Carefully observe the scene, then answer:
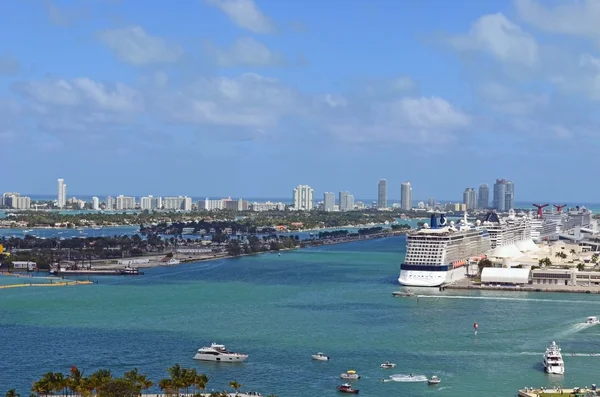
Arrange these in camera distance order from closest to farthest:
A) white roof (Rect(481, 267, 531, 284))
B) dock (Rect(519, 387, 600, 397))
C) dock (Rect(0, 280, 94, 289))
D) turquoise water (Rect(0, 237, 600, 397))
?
dock (Rect(519, 387, 600, 397)) → turquoise water (Rect(0, 237, 600, 397)) → white roof (Rect(481, 267, 531, 284)) → dock (Rect(0, 280, 94, 289))

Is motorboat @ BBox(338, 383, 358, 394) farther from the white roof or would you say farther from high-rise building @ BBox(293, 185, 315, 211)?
high-rise building @ BBox(293, 185, 315, 211)

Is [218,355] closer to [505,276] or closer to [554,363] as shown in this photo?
[554,363]

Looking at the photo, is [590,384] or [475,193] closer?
[590,384]

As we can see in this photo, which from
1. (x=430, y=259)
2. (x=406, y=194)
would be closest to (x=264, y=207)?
(x=406, y=194)

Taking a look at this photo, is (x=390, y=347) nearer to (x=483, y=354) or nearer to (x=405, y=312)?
(x=483, y=354)

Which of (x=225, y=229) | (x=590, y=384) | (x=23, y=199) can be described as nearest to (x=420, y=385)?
(x=590, y=384)

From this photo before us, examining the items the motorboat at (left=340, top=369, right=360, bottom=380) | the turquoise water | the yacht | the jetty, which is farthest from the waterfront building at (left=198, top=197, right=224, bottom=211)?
the jetty

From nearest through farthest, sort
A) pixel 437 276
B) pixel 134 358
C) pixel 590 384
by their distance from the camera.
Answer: pixel 590 384
pixel 134 358
pixel 437 276
